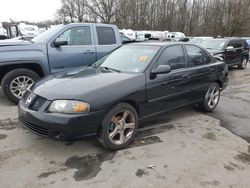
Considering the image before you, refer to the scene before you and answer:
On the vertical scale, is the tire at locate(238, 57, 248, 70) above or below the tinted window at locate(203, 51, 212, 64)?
below

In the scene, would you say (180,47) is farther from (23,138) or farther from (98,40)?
(23,138)

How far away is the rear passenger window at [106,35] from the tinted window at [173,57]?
2.73m

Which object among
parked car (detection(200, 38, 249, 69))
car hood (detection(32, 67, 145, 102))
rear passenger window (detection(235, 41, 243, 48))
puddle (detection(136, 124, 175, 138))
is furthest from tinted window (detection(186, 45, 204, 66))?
rear passenger window (detection(235, 41, 243, 48))

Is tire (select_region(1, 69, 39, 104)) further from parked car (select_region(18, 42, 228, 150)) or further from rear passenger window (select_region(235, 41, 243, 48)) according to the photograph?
rear passenger window (select_region(235, 41, 243, 48))

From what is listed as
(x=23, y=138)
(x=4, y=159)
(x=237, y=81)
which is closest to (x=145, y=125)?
(x=23, y=138)

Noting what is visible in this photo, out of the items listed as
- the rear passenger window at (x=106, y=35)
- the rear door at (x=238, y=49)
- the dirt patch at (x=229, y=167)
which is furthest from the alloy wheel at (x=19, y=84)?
the rear door at (x=238, y=49)

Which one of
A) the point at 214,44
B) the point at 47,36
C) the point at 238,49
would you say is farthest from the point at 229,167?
the point at 238,49

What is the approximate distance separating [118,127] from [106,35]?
4104mm

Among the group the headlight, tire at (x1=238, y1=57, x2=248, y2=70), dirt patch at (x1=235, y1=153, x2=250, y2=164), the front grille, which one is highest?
the headlight

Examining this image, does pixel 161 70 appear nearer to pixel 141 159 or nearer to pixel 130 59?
pixel 130 59

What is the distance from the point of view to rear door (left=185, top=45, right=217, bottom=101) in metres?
5.68

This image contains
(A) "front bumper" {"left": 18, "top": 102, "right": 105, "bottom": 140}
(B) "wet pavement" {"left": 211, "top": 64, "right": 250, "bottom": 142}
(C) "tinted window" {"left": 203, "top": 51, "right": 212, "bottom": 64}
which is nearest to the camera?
(A) "front bumper" {"left": 18, "top": 102, "right": 105, "bottom": 140}

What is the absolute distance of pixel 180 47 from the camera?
5535 mm

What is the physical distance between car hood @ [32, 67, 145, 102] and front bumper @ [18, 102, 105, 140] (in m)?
0.24
